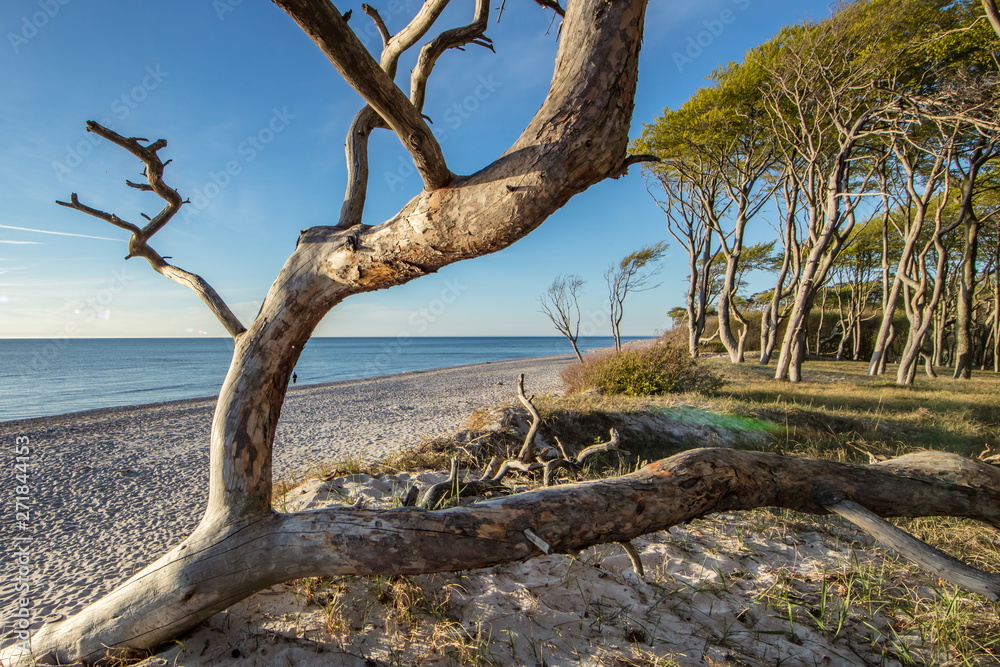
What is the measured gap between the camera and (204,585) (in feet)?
6.09

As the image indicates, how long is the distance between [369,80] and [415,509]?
1766 millimetres

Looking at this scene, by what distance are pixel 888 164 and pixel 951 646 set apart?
680 inches

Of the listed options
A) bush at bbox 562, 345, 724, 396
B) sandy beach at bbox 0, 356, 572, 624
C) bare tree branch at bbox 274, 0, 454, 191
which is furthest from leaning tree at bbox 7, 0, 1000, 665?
bush at bbox 562, 345, 724, 396

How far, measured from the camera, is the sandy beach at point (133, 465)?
3227mm

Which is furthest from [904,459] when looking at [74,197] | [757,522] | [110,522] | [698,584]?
[110,522]

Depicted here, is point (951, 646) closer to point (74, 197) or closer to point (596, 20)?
point (596, 20)

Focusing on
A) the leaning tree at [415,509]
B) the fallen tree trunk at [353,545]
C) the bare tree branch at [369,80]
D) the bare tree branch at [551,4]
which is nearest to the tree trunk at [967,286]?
the leaning tree at [415,509]

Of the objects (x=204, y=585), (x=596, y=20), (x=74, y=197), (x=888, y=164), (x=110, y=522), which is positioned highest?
(x=888, y=164)

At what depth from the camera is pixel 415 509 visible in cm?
193

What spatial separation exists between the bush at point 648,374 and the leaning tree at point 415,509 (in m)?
6.81

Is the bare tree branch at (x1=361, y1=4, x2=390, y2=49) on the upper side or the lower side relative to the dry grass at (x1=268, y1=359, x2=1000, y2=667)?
upper

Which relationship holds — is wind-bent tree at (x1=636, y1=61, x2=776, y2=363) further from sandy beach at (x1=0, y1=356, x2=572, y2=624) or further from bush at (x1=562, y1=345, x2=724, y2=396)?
sandy beach at (x1=0, y1=356, x2=572, y2=624)

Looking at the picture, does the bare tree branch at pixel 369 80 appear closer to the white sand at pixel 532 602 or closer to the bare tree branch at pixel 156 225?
the bare tree branch at pixel 156 225

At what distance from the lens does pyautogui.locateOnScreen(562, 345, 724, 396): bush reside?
9.35m
